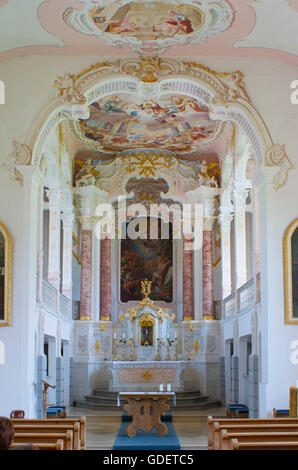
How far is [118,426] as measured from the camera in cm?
1616

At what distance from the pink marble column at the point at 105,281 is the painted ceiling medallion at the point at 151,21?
405 inches

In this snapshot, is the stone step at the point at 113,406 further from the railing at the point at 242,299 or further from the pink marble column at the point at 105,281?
the pink marble column at the point at 105,281

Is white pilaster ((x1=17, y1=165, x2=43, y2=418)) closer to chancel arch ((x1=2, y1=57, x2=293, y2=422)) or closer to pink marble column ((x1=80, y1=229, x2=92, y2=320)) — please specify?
chancel arch ((x1=2, y1=57, x2=293, y2=422))

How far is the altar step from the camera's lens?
20.0 m

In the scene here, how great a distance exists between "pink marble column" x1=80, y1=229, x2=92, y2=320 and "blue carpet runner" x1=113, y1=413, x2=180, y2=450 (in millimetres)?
7136

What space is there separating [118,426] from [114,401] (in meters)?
3.98

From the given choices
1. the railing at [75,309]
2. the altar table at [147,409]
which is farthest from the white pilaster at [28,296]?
the railing at [75,309]

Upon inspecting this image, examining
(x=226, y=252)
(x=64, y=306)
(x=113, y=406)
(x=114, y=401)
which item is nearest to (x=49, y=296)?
(x=64, y=306)

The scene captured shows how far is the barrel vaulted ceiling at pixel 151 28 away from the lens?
12.0 meters

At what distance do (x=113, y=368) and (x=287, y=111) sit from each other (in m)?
11.3

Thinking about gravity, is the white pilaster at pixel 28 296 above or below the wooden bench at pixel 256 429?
above

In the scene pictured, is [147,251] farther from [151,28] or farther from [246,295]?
[151,28]
